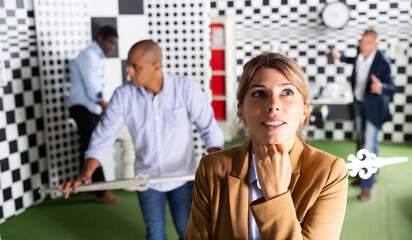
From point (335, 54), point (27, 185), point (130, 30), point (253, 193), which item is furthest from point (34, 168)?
point (335, 54)

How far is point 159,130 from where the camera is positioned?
2.07m

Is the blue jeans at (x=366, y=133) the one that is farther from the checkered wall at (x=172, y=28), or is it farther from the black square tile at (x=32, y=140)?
the black square tile at (x=32, y=140)

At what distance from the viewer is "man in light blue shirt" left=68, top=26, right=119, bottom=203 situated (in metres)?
3.17

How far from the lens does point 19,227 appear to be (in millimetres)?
2934

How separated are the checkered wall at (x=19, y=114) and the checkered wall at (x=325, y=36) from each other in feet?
9.12

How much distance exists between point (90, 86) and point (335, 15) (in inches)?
126

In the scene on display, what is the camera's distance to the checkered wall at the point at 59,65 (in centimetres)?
327

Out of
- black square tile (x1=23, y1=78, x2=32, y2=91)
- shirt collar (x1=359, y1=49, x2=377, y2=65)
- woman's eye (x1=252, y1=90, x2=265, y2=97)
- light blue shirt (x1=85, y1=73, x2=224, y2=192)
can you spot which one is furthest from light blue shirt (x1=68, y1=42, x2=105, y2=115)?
woman's eye (x1=252, y1=90, x2=265, y2=97)

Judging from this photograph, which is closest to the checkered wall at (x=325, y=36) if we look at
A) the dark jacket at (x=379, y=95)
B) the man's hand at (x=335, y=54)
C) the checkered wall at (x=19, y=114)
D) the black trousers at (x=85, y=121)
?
the man's hand at (x=335, y=54)

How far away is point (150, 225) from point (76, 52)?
2.00m

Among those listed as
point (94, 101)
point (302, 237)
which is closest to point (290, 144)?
point (302, 237)

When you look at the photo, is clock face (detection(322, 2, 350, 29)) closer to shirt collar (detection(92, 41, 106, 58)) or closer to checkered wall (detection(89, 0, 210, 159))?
checkered wall (detection(89, 0, 210, 159))

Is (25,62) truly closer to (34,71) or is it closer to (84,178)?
(34,71)

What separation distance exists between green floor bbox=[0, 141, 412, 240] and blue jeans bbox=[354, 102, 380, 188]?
0.14 m
